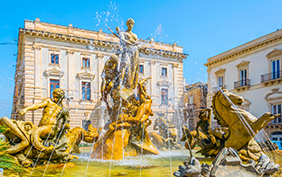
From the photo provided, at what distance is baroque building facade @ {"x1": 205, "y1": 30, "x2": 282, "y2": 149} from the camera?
2472 cm

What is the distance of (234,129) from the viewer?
524 centimetres

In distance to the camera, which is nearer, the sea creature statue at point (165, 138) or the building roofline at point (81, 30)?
the sea creature statue at point (165, 138)

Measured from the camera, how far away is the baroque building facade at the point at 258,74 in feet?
81.1

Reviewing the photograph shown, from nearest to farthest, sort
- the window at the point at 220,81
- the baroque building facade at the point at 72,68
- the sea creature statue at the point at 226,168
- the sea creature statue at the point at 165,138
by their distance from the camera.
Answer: the sea creature statue at the point at 226,168, the sea creature statue at the point at 165,138, the baroque building facade at the point at 72,68, the window at the point at 220,81

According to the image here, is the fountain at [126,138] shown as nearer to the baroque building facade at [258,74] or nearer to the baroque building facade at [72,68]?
the baroque building facade at [72,68]

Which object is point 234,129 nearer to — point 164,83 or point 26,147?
point 26,147

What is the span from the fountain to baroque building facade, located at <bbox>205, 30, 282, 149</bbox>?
18814 mm

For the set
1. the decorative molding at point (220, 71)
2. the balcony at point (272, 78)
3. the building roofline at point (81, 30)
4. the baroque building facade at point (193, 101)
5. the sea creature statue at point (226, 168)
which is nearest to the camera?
the sea creature statue at point (226, 168)

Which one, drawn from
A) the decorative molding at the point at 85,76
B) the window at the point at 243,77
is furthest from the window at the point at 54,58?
the window at the point at 243,77

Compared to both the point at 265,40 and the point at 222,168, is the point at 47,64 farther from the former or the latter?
the point at 222,168

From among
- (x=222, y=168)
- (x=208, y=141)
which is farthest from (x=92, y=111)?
(x=222, y=168)

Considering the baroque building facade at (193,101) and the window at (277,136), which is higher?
the baroque building facade at (193,101)

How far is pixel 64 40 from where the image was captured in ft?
86.7

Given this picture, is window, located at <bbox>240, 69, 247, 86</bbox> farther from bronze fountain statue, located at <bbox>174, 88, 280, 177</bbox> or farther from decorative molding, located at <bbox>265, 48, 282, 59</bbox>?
bronze fountain statue, located at <bbox>174, 88, 280, 177</bbox>
